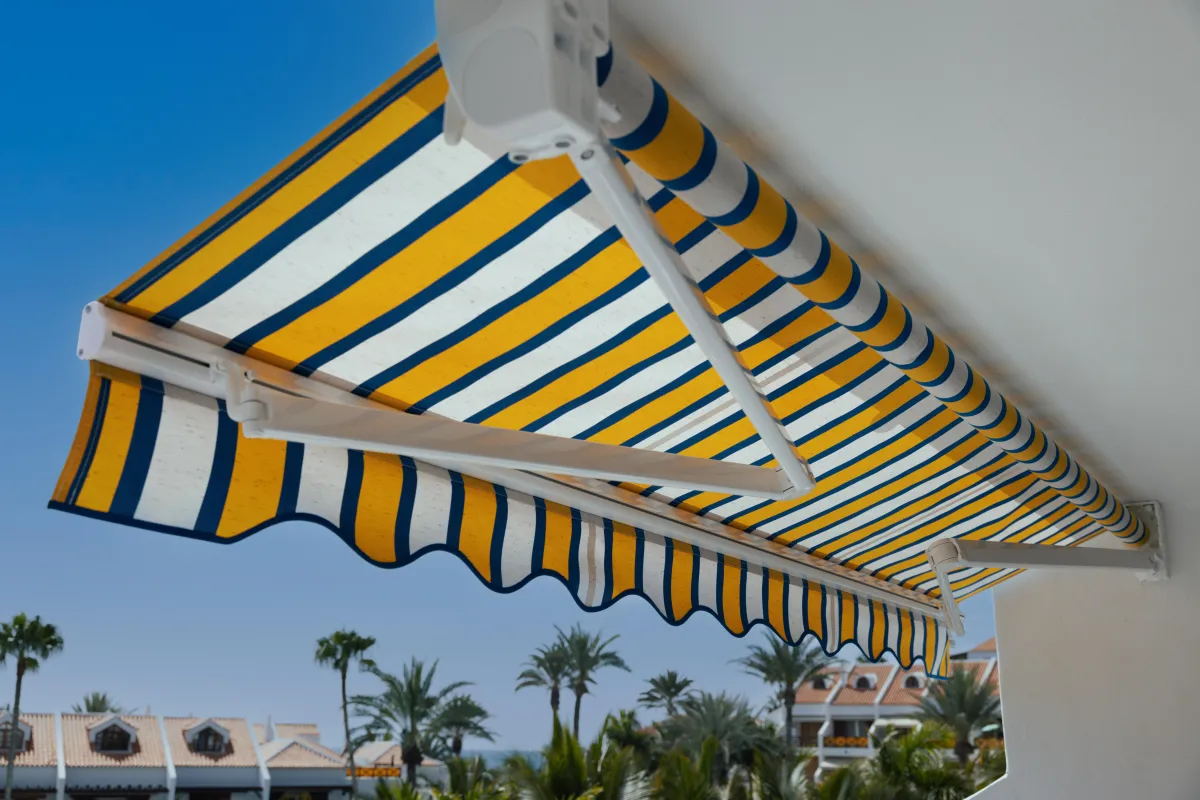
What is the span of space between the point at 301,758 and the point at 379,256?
6980cm

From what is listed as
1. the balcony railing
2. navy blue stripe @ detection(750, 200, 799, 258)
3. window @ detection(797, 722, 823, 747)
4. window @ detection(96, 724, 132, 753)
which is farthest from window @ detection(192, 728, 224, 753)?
navy blue stripe @ detection(750, 200, 799, 258)

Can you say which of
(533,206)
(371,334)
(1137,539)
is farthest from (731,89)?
(1137,539)

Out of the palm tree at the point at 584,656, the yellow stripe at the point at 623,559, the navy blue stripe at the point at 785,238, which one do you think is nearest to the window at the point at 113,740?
the palm tree at the point at 584,656

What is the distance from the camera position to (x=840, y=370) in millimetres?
3754

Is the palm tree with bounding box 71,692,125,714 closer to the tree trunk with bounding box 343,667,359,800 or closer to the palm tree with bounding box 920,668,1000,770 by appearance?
the tree trunk with bounding box 343,667,359,800

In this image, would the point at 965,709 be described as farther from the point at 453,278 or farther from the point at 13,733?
the point at 13,733

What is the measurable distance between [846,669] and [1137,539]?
54.5 meters

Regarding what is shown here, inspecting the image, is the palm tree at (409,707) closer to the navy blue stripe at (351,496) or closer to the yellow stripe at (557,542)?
the yellow stripe at (557,542)

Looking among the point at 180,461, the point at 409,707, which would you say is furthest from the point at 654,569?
the point at 409,707

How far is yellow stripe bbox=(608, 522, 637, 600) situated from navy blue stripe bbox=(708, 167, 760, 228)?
7.44 ft

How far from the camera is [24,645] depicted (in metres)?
51.7

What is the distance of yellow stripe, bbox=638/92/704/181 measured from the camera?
1849 mm

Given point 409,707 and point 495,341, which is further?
point 409,707

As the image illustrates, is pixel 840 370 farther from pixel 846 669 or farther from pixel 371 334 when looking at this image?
pixel 846 669
